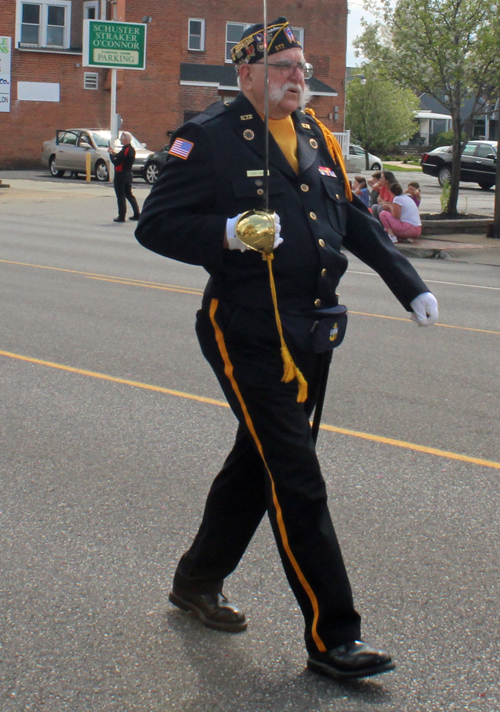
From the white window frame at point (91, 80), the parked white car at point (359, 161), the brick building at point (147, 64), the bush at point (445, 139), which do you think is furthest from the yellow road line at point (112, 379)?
the bush at point (445, 139)

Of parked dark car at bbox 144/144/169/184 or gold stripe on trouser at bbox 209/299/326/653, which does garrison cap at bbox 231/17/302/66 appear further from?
parked dark car at bbox 144/144/169/184

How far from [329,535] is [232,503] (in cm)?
43

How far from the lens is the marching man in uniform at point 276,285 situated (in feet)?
10.3

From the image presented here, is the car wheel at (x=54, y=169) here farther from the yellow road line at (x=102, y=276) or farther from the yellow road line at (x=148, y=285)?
the yellow road line at (x=148, y=285)

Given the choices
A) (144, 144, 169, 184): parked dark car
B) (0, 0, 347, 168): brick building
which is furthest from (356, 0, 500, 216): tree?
(0, 0, 347, 168): brick building

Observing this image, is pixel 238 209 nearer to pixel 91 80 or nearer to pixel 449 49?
pixel 449 49

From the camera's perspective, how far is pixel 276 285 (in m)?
3.18

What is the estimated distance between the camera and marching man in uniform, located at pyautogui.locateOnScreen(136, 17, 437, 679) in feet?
10.3

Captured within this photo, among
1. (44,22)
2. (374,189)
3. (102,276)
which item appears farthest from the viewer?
(44,22)

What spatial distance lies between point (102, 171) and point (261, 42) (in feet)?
106

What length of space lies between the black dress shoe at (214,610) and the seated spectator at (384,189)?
48.6 feet

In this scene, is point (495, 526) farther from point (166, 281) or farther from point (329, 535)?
point (166, 281)

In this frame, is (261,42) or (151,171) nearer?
(261,42)

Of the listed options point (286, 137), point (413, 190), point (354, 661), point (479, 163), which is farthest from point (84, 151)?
point (354, 661)
